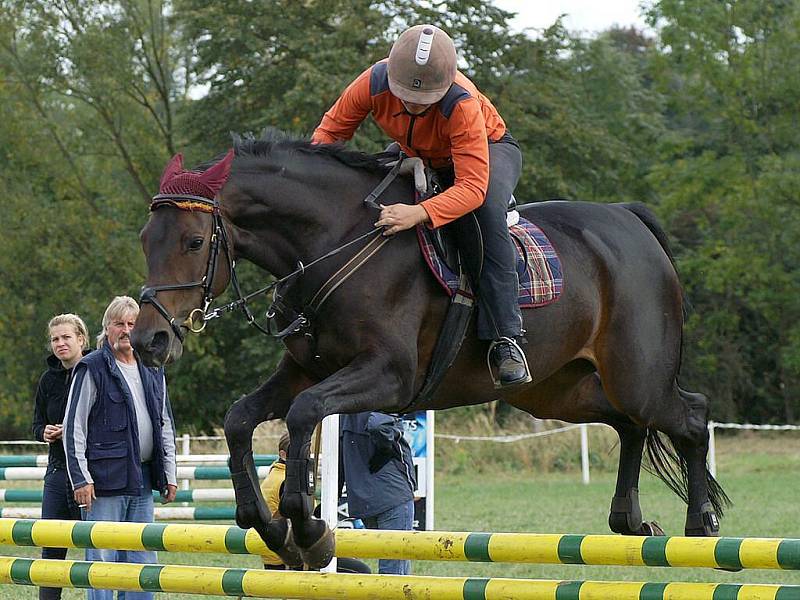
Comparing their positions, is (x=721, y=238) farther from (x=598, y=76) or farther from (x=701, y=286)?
(x=598, y=76)

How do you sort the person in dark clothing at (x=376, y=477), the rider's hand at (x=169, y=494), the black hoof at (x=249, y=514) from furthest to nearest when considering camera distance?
1. the person in dark clothing at (x=376, y=477)
2. the rider's hand at (x=169, y=494)
3. the black hoof at (x=249, y=514)

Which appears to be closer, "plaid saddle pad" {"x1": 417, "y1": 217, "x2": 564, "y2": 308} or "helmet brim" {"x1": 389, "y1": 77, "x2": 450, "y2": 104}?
"helmet brim" {"x1": 389, "y1": 77, "x2": 450, "y2": 104}

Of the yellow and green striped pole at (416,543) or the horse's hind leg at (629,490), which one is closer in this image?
the yellow and green striped pole at (416,543)

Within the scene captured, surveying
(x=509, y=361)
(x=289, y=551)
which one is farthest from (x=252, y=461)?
(x=509, y=361)

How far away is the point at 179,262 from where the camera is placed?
4828 millimetres

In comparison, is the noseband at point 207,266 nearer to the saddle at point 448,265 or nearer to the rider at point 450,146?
the rider at point 450,146

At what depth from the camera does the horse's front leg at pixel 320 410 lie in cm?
478

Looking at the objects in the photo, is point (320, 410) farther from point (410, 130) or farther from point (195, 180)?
point (410, 130)

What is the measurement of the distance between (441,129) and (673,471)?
248 cm

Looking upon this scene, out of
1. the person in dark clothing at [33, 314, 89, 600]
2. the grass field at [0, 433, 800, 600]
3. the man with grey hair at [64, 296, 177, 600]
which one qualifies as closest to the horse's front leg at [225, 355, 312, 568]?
the man with grey hair at [64, 296, 177, 600]

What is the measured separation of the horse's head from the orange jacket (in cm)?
81

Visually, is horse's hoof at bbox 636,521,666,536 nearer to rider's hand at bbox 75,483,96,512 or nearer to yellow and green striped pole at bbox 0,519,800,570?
yellow and green striped pole at bbox 0,519,800,570

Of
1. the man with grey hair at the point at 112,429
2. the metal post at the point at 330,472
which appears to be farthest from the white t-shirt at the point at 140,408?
the metal post at the point at 330,472

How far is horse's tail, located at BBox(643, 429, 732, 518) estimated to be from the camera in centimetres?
643
